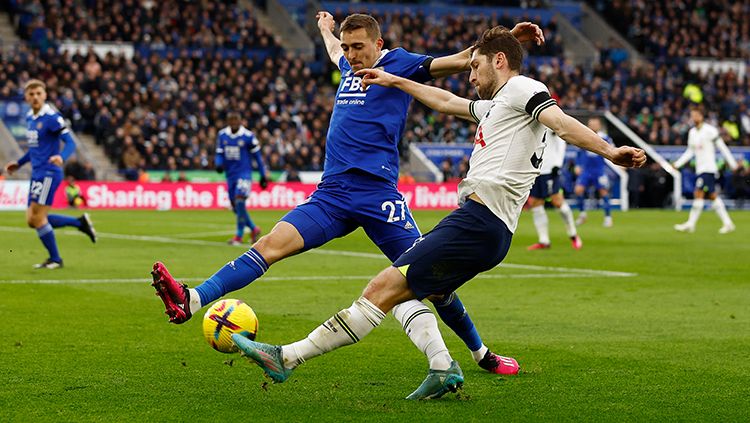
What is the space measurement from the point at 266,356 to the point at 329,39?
325cm

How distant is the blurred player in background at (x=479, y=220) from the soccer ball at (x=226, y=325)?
1.43 ft

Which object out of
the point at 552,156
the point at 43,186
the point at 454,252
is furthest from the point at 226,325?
the point at 552,156

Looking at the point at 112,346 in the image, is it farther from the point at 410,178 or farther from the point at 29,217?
the point at 410,178

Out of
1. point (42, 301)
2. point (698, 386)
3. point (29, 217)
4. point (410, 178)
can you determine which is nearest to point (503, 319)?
point (698, 386)

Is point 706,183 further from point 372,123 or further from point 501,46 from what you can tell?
point 501,46

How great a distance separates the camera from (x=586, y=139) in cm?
627

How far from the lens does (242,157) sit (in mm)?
22141

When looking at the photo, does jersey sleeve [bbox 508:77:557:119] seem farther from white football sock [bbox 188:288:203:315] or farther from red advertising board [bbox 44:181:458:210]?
red advertising board [bbox 44:181:458:210]

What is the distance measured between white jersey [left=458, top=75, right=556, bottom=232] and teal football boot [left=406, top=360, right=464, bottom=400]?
905 millimetres

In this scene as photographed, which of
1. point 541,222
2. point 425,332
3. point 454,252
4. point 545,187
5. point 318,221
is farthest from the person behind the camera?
point 541,222

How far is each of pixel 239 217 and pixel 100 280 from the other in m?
7.56

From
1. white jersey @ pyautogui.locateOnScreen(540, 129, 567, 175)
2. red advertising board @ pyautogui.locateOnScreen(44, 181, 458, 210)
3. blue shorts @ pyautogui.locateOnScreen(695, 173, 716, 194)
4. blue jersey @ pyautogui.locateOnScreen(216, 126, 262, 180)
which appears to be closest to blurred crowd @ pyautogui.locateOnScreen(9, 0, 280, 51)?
red advertising board @ pyautogui.locateOnScreen(44, 181, 458, 210)

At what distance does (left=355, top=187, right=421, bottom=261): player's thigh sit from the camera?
297 inches

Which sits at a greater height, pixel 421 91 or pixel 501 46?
pixel 501 46
